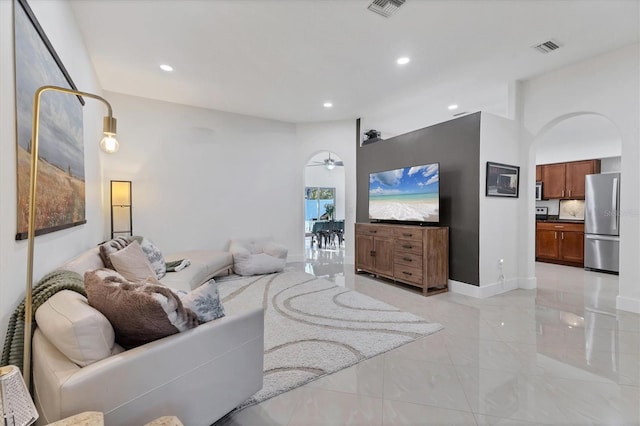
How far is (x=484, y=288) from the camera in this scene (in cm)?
374

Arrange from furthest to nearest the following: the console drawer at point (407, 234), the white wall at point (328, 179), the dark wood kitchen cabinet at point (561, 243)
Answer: the white wall at point (328, 179), the dark wood kitchen cabinet at point (561, 243), the console drawer at point (407, 234)

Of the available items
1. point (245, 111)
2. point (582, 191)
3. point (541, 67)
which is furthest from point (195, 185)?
point (582, 191)

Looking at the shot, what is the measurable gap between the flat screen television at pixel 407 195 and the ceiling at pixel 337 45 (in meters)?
1.28

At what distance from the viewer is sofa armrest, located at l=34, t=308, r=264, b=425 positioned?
3.40 ft

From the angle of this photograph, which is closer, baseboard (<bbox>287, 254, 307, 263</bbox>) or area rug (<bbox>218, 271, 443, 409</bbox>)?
area rug (<bbox>218, 271, 443, 409</bbox>)

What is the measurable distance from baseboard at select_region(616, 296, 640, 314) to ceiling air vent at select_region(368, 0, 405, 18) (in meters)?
4.01

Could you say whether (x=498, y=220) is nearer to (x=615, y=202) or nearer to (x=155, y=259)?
(x=615, y=202)

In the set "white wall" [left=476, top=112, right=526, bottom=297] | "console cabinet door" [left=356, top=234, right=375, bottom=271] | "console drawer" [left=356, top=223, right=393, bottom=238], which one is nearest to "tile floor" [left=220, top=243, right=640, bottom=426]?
"white wall" [left=476, top=112, right=526, bottom=297]

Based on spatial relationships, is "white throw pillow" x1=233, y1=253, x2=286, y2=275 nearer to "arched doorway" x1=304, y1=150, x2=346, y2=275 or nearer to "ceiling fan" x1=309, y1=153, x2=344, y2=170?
"arched doorway" x1=304, y1=150, x2=346, y2=275

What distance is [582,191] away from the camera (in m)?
6.11

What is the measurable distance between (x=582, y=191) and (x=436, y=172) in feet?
15.1

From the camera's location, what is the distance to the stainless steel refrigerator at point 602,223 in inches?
199

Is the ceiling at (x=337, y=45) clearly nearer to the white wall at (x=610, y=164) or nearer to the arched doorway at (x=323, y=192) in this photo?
the white wall at (x=610, y=164)

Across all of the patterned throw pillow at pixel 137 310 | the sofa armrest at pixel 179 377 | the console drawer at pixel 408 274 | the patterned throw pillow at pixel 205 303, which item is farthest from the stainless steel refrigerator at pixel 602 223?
the patterned throw pillow at pixel 137 310
